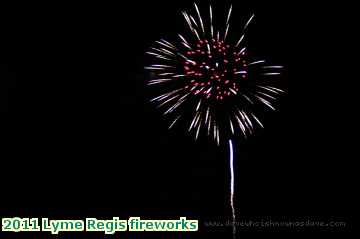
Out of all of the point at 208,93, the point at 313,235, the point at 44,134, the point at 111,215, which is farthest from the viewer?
the point at 44,134

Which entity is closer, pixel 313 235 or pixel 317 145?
pixel 313 235

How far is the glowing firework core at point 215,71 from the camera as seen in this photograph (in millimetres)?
8258

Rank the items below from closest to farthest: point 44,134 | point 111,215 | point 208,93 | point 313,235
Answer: point 208,93
point 313,235
point 111,215
point 44,134

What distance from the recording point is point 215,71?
8266mm

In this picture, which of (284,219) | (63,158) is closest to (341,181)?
(284,219)

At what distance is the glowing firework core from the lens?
8258 mm

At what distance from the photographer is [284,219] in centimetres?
1065

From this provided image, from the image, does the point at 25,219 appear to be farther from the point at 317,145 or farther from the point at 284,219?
the point at 317,145

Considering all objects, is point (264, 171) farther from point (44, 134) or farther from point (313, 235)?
point (44, 134)

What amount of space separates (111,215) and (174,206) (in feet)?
4.73

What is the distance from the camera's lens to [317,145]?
1123cm

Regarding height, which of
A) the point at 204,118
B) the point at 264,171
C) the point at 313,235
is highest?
the point at 204,118

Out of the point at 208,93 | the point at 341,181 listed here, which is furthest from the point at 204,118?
the point at 341,181

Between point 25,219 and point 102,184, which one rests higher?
point 102,184
